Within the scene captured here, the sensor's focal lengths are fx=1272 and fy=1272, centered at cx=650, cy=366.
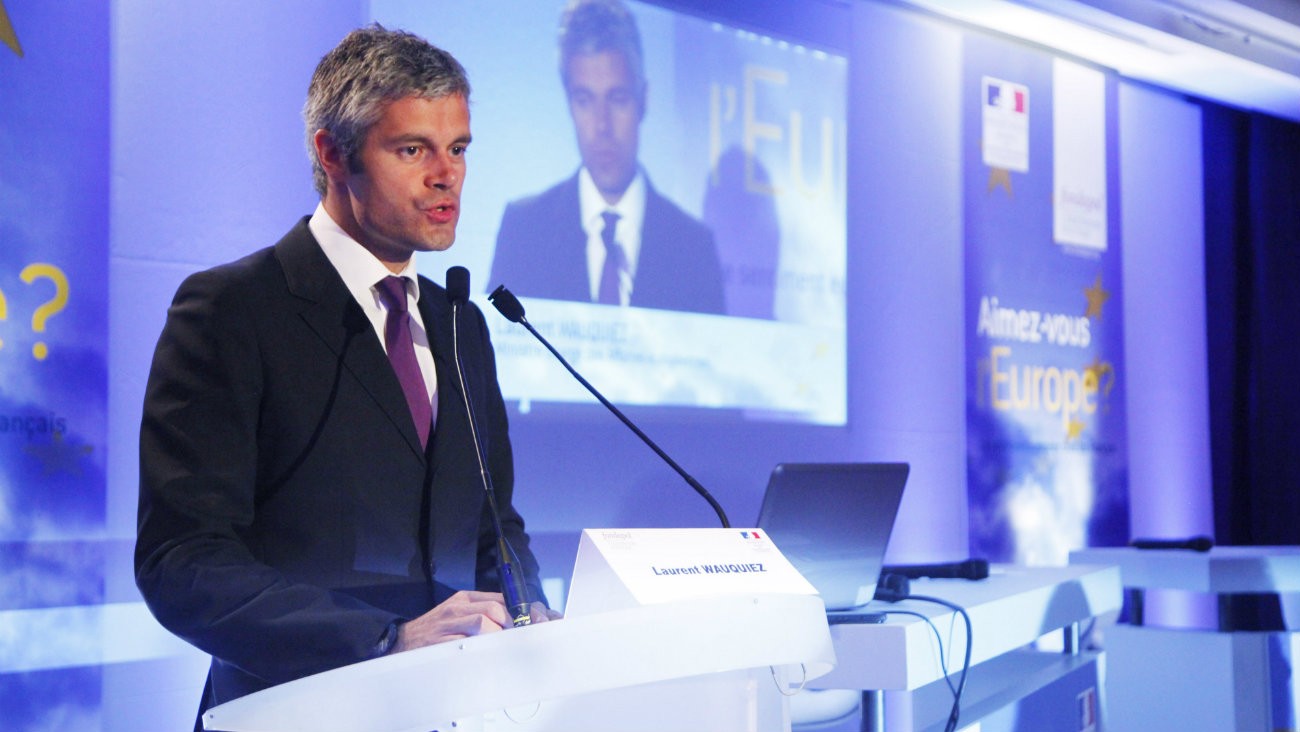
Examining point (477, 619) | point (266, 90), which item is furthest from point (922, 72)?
point (477, 619)

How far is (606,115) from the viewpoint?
3.63 metres

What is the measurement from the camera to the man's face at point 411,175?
1512 millimetres

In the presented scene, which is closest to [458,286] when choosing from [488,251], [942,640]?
[942,640]

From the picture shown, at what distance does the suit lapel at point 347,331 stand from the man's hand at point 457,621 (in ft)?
1.23

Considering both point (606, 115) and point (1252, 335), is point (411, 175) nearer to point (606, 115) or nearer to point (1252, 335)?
point (606, 115)

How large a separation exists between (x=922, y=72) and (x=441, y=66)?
3.46 m

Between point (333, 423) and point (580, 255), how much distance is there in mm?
2174

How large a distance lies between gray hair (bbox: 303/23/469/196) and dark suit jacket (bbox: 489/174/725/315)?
70.0 inches

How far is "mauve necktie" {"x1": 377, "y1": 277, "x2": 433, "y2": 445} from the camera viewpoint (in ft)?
4.97

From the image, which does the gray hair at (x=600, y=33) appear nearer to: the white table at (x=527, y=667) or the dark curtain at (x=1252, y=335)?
the white table at (x=527, y=667)

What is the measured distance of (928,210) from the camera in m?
4.66

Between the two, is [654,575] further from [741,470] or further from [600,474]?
[741,470]

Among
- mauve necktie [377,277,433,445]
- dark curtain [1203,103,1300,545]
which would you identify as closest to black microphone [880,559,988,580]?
mauve necktie [377,277,433,445]

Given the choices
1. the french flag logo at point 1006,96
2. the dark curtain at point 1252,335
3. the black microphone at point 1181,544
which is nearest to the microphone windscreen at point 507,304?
the black microphone at point 1181,544
